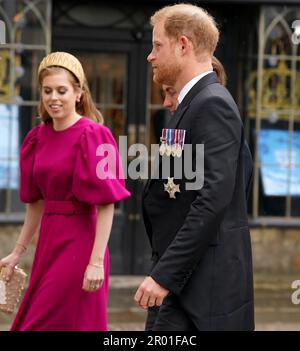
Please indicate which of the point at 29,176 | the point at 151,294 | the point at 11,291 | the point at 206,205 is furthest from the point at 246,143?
the point at 11,291

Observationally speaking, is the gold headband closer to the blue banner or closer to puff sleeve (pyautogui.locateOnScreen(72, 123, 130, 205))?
puff sleeve (pyautogui.locateOnScreen(72, 123, 130, 205))

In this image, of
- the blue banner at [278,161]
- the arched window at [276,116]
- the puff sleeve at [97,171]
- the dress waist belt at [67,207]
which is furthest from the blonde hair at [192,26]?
the blue banner at [278,161]

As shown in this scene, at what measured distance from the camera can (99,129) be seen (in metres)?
5.06

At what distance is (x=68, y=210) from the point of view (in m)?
4.93

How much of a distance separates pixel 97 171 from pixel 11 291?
0.80 metres

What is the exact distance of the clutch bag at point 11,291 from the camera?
5.07 meters

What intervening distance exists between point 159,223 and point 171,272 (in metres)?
0.28

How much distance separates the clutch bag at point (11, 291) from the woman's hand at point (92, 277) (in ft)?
1.44

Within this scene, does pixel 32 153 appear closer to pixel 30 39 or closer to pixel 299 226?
pixel 30 39

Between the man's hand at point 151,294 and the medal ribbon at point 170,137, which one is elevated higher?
the medal ribbon at point 170,137

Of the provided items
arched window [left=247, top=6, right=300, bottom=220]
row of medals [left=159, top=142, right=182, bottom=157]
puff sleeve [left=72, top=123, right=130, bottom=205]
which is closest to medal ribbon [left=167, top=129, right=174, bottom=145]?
row of medals [left=159, top=142, right=182, bottom=157]

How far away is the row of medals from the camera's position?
3.74 metres

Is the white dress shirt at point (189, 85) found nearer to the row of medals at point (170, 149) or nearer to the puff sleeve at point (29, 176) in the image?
the row of medals at point (170, 149)

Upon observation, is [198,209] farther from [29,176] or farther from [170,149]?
[29,176]
